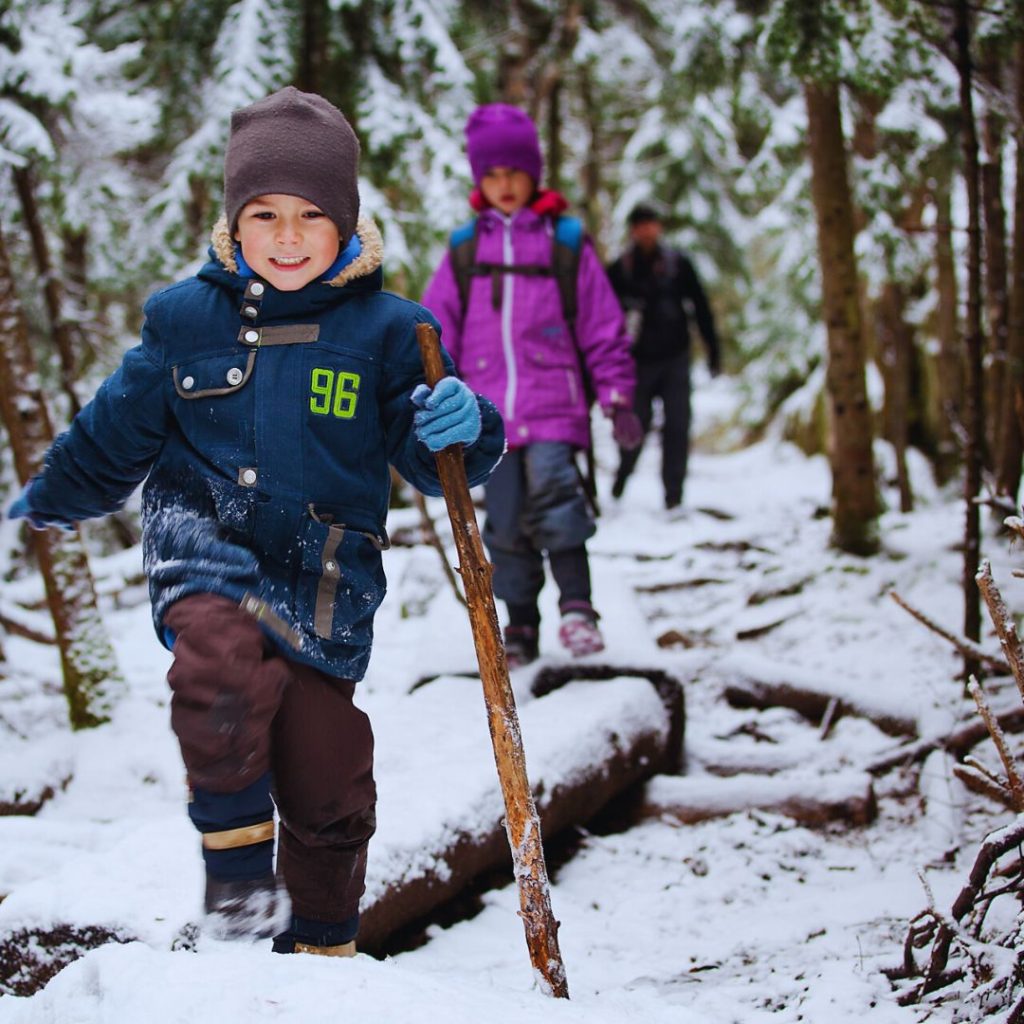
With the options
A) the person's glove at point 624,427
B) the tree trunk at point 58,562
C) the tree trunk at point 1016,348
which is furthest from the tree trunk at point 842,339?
the tree trunk at point 58,562

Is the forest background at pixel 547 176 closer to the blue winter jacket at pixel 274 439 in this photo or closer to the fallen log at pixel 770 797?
the fallen log at pixel 770 797

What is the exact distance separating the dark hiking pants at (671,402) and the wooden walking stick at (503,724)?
7513 mm

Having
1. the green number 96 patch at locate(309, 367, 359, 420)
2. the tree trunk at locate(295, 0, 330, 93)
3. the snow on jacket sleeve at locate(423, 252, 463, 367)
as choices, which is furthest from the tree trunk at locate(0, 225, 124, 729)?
the tree trunk at locate(295, 0, 330, 93)

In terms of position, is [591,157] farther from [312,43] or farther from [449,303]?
[449,303]

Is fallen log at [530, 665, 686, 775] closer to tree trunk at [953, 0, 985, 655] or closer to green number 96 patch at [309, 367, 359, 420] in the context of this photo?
tree trunk at [953, 0, 985, 655]

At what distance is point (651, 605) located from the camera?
291 inches

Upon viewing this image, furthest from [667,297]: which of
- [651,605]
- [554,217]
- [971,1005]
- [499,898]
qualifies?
[971,1005]

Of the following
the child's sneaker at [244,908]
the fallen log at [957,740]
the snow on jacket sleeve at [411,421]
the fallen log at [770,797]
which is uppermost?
the snow on jacket sleeve at [411,421]

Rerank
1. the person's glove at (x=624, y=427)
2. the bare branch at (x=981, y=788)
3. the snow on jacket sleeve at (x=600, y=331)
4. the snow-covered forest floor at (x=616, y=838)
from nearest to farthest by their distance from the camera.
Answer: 1. the snow-covered forest floor at (x=616, y=838)
2. the bare branch at (x=981, y=788)
3. the person's glove at (x=624, y=427)
4. the snow on jacket sleeve at (x=600, y=331)

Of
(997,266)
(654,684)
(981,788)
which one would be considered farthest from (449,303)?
(997,266)

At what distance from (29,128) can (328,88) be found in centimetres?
246

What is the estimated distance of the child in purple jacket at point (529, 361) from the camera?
15.2ft

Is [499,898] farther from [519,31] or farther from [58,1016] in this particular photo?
[519,31]

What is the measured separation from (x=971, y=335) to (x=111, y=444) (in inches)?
141
